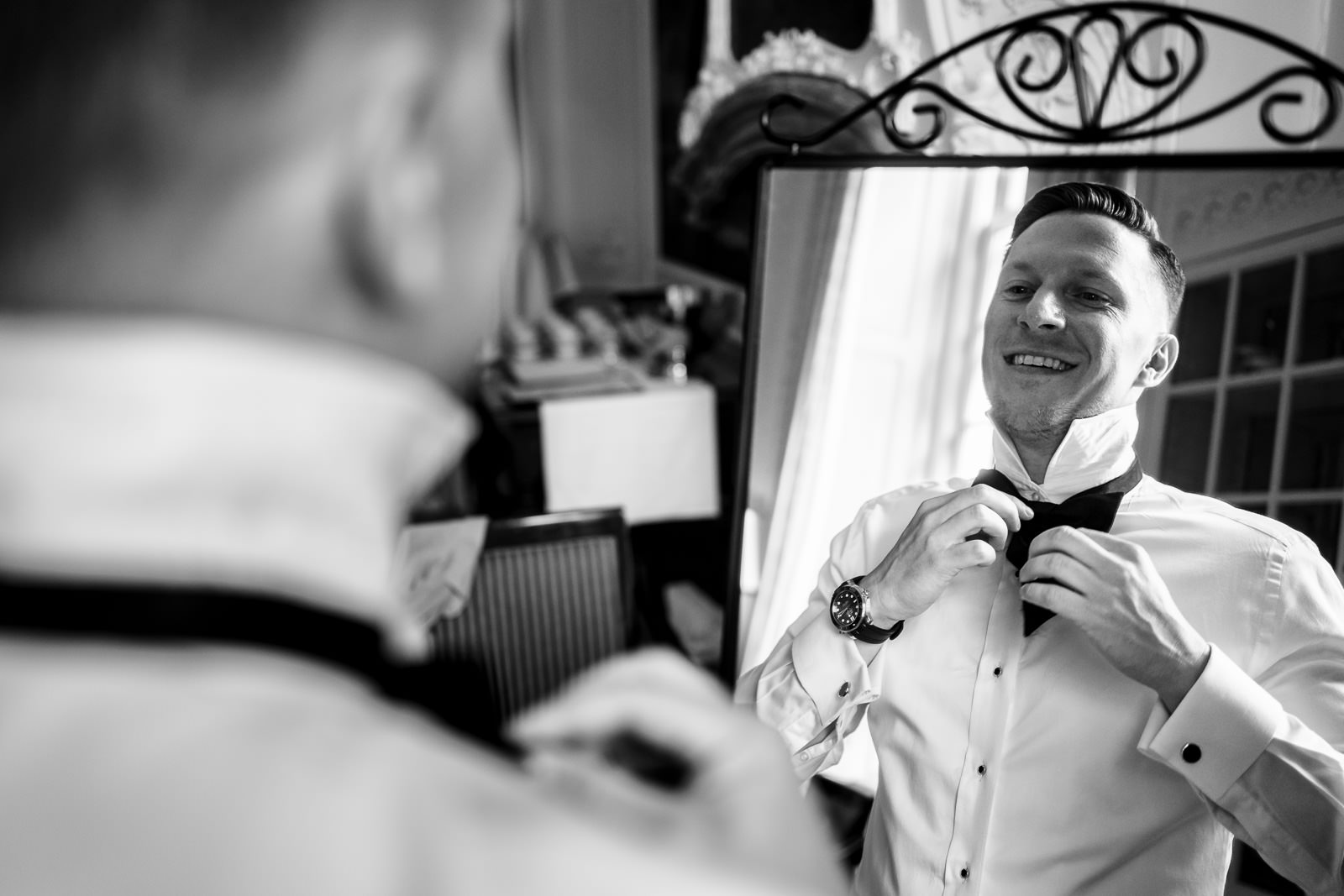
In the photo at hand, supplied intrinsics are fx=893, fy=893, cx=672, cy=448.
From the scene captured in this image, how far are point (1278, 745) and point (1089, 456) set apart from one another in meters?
0.28

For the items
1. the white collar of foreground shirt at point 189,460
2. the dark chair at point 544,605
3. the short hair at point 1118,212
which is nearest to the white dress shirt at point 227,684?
the white collar of foreground shirt at point 189,460

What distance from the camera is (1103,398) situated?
82cm

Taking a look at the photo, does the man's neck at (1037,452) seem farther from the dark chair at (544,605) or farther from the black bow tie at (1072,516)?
the dark chair at (544,605)

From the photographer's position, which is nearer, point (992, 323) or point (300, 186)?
point (300, 186)

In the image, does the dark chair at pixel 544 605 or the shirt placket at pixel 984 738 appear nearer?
the shirt placket at pixel 984 738

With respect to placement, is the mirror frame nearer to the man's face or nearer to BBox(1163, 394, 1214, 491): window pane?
the man's face

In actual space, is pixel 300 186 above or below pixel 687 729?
A: above

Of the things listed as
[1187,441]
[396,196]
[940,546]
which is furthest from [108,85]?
[1187,441]

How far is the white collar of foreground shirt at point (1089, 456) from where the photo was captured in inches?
32.3

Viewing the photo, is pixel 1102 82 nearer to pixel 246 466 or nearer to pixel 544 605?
pixel 544 605

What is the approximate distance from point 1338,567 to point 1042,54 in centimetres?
107

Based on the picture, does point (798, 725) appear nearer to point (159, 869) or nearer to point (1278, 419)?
point (1278, 419)

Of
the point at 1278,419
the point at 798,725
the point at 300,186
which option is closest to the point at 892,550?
the point at 798,725

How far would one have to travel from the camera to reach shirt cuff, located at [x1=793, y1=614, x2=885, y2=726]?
892 mm
